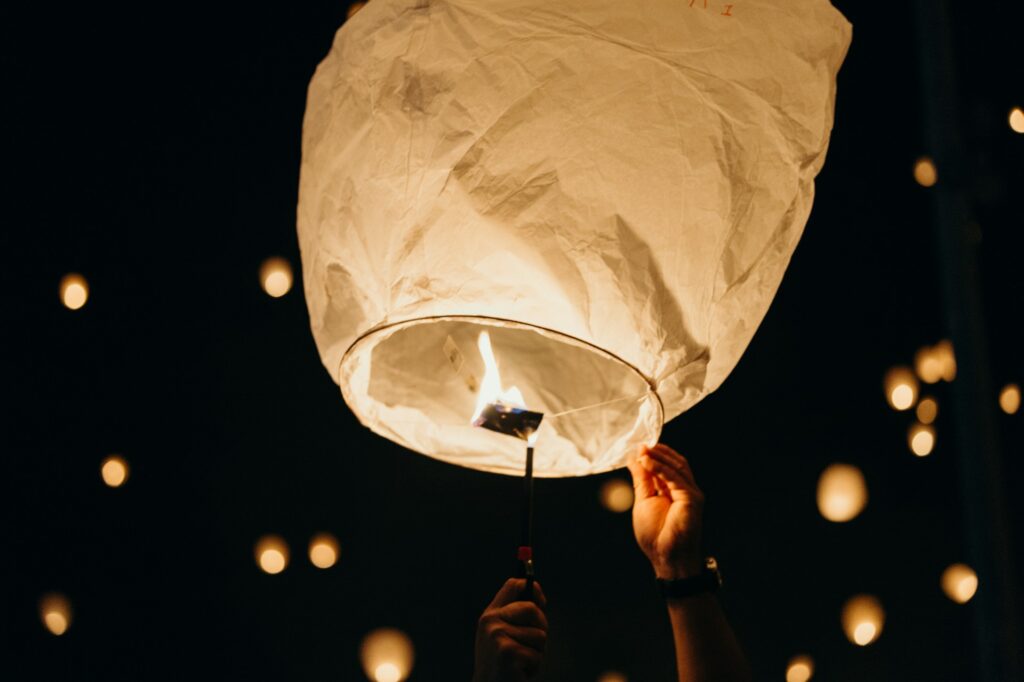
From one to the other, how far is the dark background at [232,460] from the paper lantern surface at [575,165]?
1.44ft

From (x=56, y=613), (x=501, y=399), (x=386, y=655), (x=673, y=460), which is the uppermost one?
(x=501, y=399)

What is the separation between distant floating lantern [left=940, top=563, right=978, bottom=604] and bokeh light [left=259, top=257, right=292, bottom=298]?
3.25 ft

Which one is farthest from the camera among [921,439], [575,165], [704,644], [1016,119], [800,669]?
[1016,119]

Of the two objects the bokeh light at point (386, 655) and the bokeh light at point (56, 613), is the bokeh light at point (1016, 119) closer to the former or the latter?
the bokeh light at point (386, 655)

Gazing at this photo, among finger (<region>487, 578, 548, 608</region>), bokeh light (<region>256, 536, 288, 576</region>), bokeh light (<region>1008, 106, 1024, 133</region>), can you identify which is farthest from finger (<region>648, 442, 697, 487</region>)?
bokeh light (<region>1008, 106, 1024, 133</region>)

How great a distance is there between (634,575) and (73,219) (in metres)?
0.84

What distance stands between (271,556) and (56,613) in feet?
0.85

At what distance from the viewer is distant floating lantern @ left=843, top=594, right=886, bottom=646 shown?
3.74 ft

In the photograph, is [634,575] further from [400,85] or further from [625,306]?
[400,85]

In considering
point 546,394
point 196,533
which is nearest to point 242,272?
point 196,533

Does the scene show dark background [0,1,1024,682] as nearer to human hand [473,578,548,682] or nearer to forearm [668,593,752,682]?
forearm [668,593,752,682]

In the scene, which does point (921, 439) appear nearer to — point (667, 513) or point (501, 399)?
point (667, 513)

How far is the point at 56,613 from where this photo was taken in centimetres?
101

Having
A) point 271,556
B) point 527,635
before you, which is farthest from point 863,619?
point 271,556
